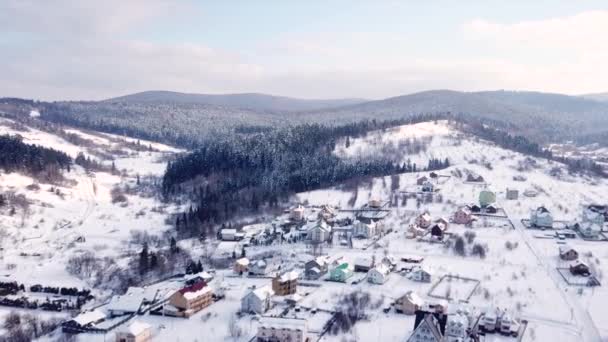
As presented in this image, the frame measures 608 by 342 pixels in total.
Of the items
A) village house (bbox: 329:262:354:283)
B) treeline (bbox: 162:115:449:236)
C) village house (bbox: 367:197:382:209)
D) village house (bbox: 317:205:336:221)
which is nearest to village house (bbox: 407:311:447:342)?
village house (bbox: 329:262:354:283)

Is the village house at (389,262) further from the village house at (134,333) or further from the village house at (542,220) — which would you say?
the village house at (134,333)

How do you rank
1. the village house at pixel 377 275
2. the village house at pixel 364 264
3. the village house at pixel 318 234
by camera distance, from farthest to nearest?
the village house at pixel 318 234, the village house at pixel 364 264, the village house at pixel 377 275

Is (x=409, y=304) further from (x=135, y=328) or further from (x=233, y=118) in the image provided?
(x=233, y=118)

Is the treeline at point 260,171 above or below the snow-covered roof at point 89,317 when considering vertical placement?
above

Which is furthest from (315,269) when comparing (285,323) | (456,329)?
(456,329)

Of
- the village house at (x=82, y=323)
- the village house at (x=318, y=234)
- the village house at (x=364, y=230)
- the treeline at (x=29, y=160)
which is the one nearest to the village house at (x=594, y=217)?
the village house at (x=364, y=230)

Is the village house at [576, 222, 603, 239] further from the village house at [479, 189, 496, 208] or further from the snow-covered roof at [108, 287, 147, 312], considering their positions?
the snow-covered roof at [108, 287, 147, 312]
